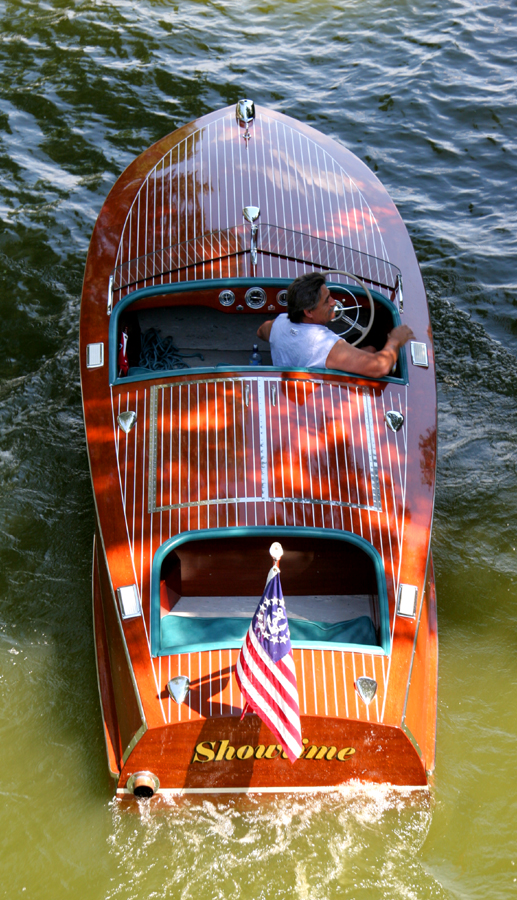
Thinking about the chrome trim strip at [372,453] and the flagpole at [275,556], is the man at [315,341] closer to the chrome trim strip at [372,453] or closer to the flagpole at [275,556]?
the chrome trim strip at [372,453]

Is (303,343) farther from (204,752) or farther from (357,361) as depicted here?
(204,752)

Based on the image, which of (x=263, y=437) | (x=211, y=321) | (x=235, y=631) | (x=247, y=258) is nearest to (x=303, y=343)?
(x=263, y=437)

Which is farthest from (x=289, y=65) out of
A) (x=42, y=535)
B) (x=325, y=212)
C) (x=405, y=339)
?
(x=42, y=535)

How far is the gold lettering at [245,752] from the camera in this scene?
2.80m

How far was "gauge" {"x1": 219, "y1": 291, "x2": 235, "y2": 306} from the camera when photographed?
4.32 m

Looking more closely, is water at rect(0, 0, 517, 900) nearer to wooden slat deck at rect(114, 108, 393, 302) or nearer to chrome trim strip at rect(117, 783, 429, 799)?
chrome trim strip at rect(117, 783, 429, 799)

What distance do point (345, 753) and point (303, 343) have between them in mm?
1867

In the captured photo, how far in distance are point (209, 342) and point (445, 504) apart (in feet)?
5.72

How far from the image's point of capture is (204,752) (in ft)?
9.20

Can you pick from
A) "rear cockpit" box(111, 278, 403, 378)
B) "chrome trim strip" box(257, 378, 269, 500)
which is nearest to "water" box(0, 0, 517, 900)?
"rear cockpit" box(111, 278, 403, 378)

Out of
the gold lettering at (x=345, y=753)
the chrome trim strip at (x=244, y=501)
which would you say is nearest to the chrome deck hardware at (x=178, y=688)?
the gold lettering at (x=345, y=753)

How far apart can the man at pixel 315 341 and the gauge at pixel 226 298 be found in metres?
0.65

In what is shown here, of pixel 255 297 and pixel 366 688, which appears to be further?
pixel 255 297

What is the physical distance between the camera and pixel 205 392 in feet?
11.9
